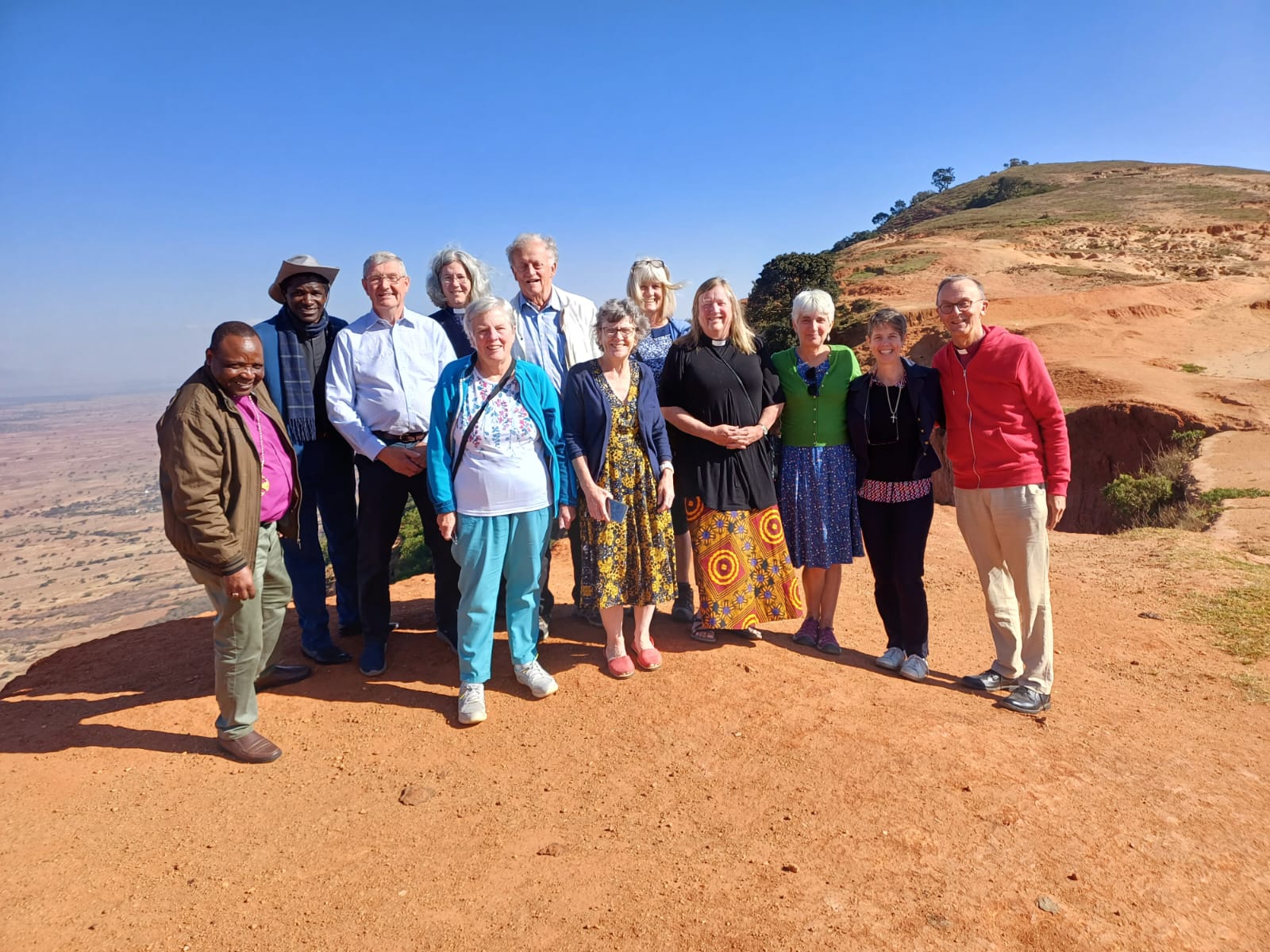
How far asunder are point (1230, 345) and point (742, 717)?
855 inches

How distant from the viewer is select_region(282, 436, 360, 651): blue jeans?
156 inches

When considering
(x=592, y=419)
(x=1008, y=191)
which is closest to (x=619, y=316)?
(x=592, y=419)

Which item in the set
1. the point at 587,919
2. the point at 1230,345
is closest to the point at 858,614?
the point at 587,919

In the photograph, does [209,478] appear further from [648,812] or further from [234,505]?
[648,812]

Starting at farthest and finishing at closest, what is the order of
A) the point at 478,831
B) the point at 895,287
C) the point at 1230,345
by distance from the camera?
1. the point at 895,287
2. the point at 1230,345
3. the point at 478,831

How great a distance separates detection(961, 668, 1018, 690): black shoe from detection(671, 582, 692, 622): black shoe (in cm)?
162

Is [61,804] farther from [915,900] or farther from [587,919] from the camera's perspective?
[915,900]

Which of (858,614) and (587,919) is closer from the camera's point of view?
(587,919)

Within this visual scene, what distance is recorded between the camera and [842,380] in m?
3.91

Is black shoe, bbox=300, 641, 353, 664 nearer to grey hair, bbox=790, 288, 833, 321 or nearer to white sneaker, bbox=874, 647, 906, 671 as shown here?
white sneaker, bbox=874, 647, 906, 671

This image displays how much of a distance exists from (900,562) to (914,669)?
60 cm

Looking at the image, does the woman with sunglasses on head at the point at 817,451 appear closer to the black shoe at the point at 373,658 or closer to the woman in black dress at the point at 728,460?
the woman in black dress at the point at 728,460

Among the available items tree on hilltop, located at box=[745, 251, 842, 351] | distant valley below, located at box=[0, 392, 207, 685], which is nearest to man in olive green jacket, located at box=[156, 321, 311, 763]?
distant valley below, located at box=[0, 392, 207, 685]

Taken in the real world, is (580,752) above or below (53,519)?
above
